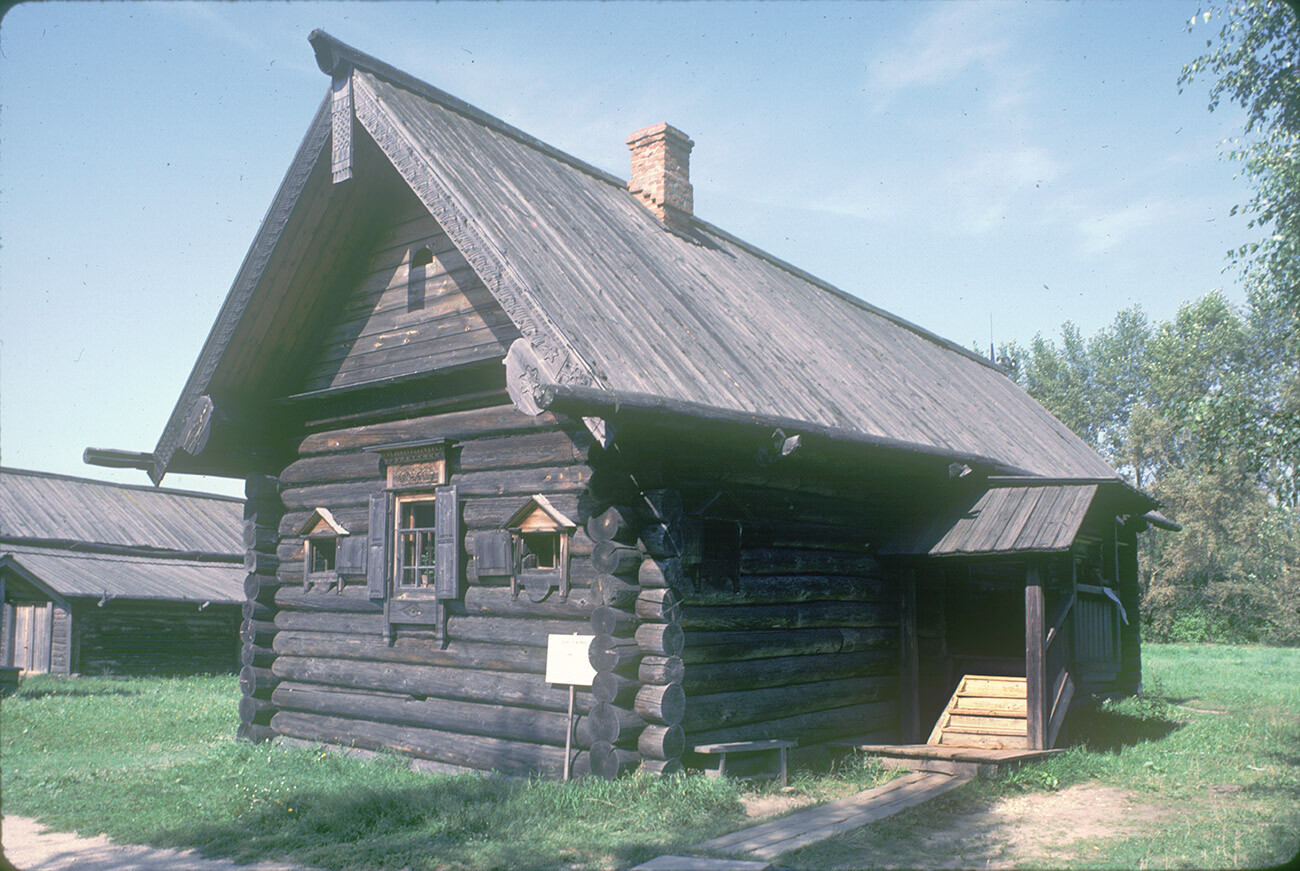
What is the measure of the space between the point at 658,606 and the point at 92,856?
14.2ft

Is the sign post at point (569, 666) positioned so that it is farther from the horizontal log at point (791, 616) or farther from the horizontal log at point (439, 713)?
the horizontal log at point (791, 616)

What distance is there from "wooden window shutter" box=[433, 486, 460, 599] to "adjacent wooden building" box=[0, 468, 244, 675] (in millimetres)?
17329

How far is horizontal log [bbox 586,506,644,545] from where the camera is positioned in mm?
8336

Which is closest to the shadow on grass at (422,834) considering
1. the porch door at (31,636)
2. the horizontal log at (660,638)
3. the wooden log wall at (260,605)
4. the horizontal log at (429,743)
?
the horizontal log at (429,743)

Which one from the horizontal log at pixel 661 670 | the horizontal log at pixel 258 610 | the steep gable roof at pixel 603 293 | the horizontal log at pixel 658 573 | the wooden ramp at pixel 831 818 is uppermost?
the steep gable roof at pixel 603 293

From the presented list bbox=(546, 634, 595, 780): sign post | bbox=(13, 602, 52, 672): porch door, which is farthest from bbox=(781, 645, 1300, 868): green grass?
bbox=(13, 602, 52, 672): porch door

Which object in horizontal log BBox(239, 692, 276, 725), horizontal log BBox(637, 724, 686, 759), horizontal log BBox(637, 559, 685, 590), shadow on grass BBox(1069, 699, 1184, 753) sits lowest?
shadow on grass BBox(1069, 699, 1184, 753)

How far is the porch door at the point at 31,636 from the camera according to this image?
79.5ft

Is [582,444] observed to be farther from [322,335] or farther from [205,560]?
[205,560]

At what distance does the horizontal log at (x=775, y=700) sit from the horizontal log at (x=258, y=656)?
17.9 feet

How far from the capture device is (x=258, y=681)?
11578mm

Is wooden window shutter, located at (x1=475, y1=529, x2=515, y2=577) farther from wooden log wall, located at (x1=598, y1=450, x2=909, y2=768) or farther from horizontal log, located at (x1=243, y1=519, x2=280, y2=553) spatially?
horizontal log, located at (x1=243, y1=519, x2=280, y2=553)

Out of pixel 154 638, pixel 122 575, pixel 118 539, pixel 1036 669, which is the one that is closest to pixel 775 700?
pixel 1036 669

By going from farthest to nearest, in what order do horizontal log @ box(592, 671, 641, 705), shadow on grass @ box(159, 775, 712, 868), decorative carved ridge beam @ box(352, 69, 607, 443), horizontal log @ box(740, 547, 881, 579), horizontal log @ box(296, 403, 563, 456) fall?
horizontal log @ box(740, 547, 881, 579) < horizontal log @ box(296, 403, 563, 456) < horizontal log @ box(592, 671, 641, 705) < decorative carved ridge beam @ box(352, 69, 607, 443) < shadow on grass @ box(159, 775, 712, 868)
